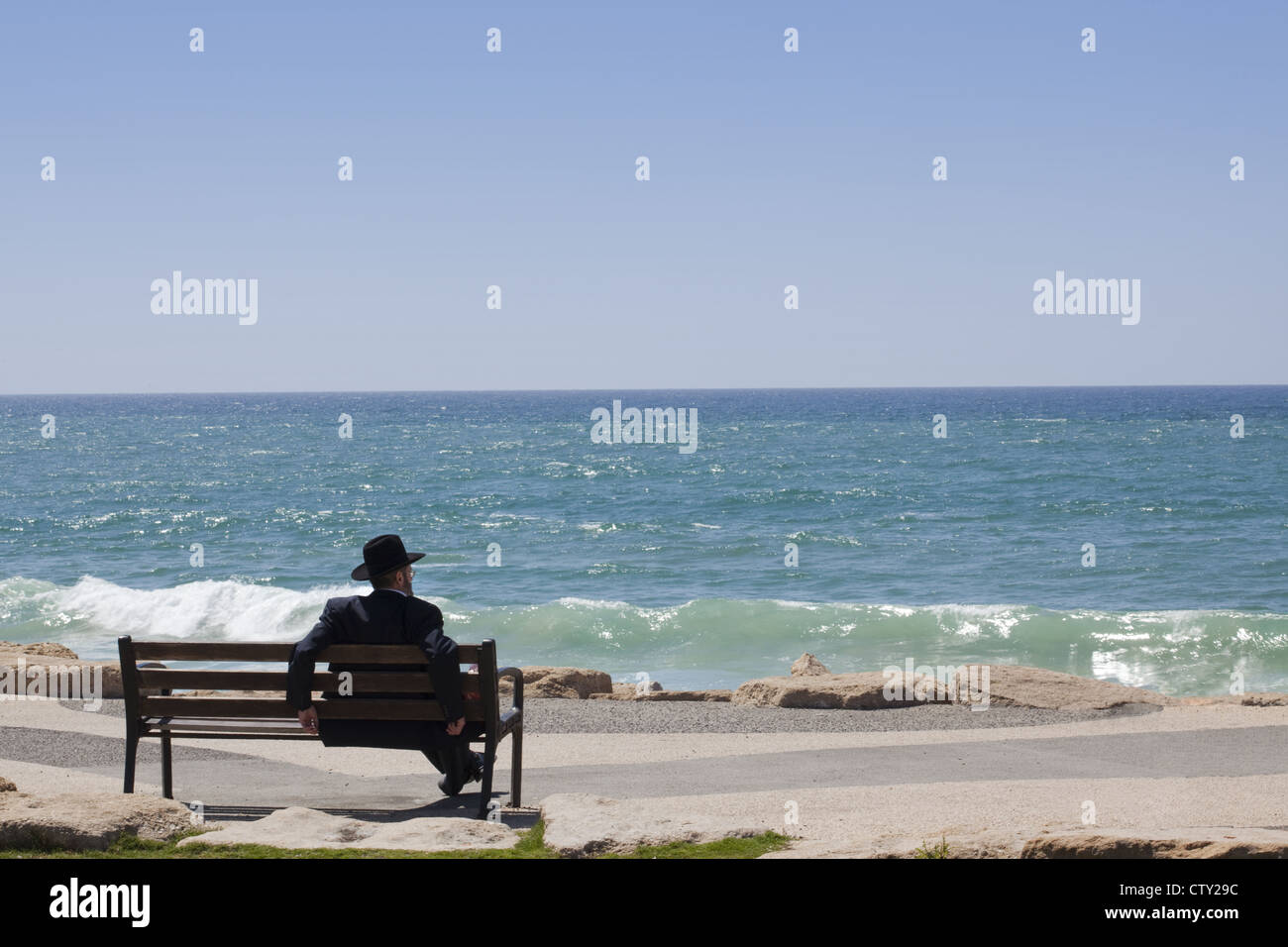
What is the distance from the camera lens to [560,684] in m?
13.1

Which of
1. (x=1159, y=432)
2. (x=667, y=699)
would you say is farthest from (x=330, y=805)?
(x=1159, y=432)

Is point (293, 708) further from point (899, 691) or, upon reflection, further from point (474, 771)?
point (899, 691)

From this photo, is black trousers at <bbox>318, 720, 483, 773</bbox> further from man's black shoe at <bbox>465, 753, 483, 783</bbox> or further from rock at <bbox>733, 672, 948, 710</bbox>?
rock at <bbox>733, 672, 948, 710</bbox>

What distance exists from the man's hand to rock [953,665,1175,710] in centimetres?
712

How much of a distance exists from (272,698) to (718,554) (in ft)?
69.2

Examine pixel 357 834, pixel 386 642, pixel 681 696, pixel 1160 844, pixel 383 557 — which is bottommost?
pixel 681 696

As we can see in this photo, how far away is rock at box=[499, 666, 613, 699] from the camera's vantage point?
1307 cm

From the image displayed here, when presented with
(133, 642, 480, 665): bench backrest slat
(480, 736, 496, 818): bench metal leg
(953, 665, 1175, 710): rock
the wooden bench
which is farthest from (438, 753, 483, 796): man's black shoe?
(953, 665, 1175, 710): rock

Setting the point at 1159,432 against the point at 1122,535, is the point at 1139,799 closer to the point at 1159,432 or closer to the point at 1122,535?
the point at 1122,535

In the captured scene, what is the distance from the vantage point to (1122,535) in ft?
96.8

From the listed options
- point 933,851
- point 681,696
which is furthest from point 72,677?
point 933,851

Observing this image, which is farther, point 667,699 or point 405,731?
point 667,699

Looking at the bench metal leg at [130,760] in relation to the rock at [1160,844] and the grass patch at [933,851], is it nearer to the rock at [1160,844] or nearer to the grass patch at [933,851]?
the grass patch at [933,851]
